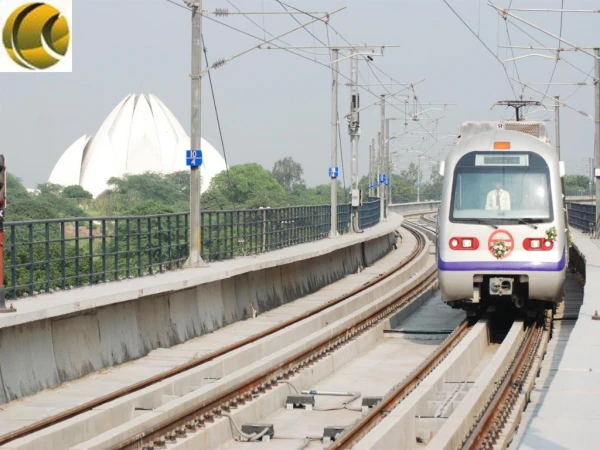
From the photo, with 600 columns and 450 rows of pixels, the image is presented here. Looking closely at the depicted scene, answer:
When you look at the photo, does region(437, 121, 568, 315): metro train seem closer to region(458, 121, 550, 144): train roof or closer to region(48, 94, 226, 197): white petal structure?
region(458, 121, 550, 144): train roof

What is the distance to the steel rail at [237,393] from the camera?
11.3 metres

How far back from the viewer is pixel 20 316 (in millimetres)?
13281

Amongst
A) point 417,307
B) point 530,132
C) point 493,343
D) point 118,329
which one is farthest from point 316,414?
point 417,307

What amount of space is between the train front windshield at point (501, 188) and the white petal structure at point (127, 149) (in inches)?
6020

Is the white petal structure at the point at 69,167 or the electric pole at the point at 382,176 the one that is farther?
the white petal structure at the point at 69,167

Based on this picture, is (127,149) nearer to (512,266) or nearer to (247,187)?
(247,187)

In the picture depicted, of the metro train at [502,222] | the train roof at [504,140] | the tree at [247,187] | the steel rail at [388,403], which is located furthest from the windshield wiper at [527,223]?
the tree at [247,187]

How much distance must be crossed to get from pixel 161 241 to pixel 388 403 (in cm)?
959

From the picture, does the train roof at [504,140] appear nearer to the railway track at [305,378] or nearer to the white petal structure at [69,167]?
the railway track at [305,378]

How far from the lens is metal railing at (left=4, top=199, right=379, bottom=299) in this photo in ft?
61.6

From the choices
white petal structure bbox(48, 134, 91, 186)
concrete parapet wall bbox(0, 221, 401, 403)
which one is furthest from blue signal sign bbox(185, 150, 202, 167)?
white petal structure bbox(48, 134, 91, 186)

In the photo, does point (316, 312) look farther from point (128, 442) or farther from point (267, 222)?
point (128, 442)

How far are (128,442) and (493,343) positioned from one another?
1119 centimetres

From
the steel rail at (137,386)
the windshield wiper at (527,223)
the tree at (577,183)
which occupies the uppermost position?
the tree at (577,183)
